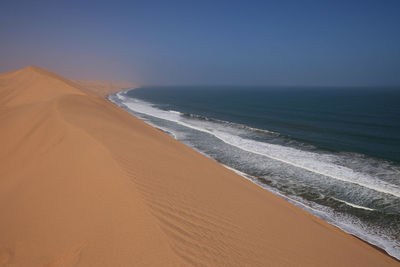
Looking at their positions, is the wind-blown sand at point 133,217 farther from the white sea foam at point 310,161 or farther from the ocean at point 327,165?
the white sea foam at point 310,161

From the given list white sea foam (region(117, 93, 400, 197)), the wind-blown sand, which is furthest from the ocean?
the wind-blown sand

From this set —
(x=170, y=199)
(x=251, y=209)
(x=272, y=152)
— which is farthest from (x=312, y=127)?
A: (x=170, y=199)

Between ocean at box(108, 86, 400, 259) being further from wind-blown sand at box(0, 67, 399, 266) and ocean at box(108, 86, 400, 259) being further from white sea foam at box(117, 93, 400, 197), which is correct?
wind-blown sand at box(0, 67, 399, 266)

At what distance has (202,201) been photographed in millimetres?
5809

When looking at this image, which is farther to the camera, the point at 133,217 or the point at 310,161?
the point at 310,161

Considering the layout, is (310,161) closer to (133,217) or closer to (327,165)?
(327,165)

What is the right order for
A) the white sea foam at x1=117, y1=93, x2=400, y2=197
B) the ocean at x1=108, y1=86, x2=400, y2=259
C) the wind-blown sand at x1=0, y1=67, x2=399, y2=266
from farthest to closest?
the white sea foam at x1=117, y1=93, x2=400, y2=197 < the ocean at x1=108, y1=86, x2=400, y2=259 < the wind-blown sand at x1=0, y1=67, x2=399, y2=266

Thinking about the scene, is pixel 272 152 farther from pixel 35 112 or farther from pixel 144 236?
pixel 35 112

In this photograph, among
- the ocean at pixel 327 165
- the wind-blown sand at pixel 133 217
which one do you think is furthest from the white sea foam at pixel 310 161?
the wind-blown sand at pixel 133 217

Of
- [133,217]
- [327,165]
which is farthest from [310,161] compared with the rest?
[133,217]

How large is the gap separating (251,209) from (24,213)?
17.2 feet

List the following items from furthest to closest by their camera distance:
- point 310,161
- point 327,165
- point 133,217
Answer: point 310,161 < point 327,165 < point 133,217

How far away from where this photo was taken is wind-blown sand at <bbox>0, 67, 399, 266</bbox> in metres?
3.70

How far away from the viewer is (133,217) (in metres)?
4.32
